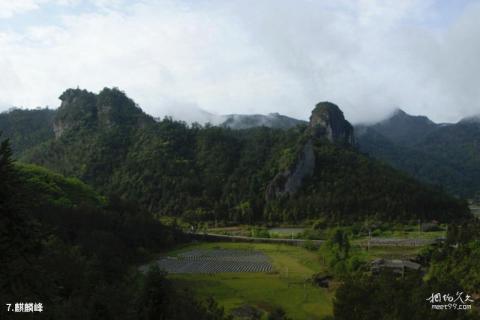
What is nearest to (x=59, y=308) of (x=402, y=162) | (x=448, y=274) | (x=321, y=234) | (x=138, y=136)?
(x=448, y=274)

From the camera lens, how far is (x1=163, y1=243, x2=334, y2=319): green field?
3744 cm

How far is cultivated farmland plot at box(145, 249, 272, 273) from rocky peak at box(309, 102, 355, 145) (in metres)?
71.4

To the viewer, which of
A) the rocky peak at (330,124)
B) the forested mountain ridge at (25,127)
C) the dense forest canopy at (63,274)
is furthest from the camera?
the forested mountain ridge at (25,127)

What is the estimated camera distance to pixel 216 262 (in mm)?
58500

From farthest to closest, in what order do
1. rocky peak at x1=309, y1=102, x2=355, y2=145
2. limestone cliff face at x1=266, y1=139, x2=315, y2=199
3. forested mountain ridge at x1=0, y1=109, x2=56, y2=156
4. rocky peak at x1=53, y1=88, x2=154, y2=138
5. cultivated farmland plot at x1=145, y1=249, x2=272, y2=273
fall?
forested mountain ridge at x1=0, y1=109, x2=56, y2=156 < rocky peak at x1=53, y1=88, x2=154, y2=138 < rocky peak at x1=309, y1=102, x2=355, y2=145 < limestone cliff face at x1=266, y1=139, x2=315, y2=199 < cultivated farmland plot at x1=145, y1=249, x2=272, y2=273

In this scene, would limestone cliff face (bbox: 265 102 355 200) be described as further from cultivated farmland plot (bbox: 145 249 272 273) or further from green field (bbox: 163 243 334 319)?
green field (bbox: 163 243 334 319)

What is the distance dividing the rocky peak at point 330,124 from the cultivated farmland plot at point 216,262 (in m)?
71.4

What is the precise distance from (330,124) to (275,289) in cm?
9539

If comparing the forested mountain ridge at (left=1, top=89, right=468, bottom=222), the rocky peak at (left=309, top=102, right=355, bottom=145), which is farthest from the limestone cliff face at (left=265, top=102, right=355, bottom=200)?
the forested mountain ridge at (left=1, top=89, right=468, bottom=222)

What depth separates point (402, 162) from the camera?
186m

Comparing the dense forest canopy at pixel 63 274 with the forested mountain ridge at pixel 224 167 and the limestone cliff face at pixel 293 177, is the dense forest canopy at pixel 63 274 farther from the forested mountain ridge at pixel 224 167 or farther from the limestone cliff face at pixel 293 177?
the limestone cliff face at pixel 293 177

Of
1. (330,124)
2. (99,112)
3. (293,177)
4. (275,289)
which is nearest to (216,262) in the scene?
(275,289)

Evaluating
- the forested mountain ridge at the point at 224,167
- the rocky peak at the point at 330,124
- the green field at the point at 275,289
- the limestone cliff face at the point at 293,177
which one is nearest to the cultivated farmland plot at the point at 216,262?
the green field at the point at 275,289

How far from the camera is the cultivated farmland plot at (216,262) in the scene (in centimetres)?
5328
